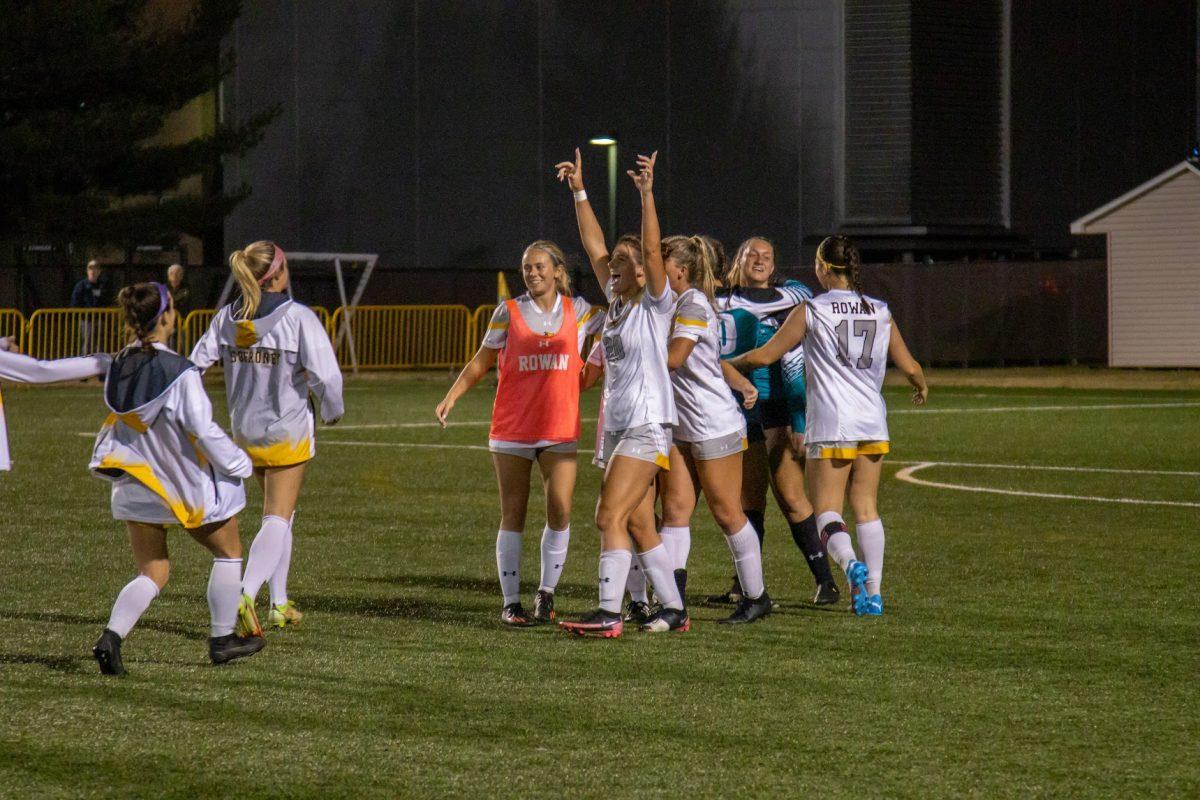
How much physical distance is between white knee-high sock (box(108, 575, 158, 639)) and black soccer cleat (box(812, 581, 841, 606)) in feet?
11.7

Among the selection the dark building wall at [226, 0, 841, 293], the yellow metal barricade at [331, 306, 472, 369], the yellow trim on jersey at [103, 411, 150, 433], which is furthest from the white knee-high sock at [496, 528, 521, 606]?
the dark building wall at [226, 0, 841, 293]

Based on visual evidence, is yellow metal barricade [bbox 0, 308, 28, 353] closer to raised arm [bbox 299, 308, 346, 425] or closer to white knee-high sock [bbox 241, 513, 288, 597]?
white knee-high sock [bbox 241, 513, 288, 597]

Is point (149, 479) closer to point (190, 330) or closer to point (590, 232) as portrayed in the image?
point (590, 232)

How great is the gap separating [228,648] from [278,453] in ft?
3.97

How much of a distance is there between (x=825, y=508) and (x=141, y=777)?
4.49 meters

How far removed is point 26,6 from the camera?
38.2 meters

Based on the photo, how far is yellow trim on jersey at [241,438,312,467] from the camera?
8.84 meters

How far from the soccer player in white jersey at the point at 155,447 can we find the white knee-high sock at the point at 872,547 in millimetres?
3341

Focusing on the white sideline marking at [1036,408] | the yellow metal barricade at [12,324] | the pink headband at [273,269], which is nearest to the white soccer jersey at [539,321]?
the pink headband at [273,269]

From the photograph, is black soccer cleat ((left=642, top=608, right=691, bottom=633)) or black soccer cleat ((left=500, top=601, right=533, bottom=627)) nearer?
black soccer cleat ((left=642, top=608, right=691, bottom=633))

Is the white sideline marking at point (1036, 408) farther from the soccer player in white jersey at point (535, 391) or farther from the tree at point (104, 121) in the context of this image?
the tree at point (104, 121)

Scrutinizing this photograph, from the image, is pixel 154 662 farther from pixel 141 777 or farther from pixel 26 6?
pixel 26 6

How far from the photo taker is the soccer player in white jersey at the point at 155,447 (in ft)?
24.5

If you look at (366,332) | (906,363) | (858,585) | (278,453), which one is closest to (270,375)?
(278,453)
